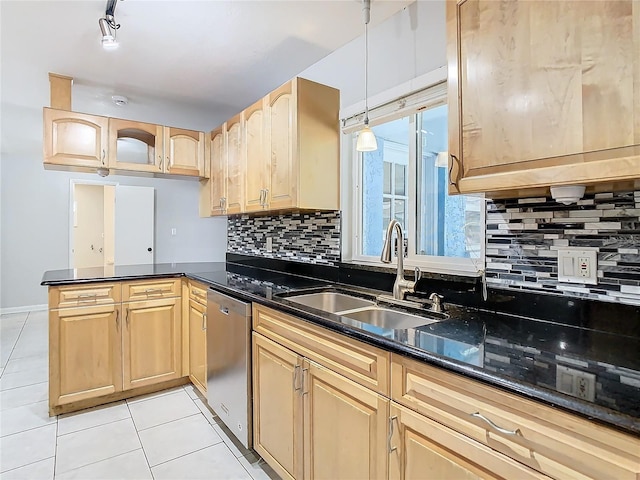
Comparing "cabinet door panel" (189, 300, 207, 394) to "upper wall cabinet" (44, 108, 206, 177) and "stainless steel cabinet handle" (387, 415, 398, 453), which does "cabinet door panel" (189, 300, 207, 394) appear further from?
"stainless steel cabinet handle" (387, 415, 398, 453)

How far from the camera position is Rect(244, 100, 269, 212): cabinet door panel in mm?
2334

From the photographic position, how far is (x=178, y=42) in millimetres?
2207

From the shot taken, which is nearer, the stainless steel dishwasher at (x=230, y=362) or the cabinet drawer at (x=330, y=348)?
the cabinet drawer at (x=330, y=348)

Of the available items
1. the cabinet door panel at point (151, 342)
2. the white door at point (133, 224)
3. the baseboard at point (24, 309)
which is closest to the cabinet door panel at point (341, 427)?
the cabinet door panel at point (151, 342)

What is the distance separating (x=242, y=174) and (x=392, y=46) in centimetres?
129

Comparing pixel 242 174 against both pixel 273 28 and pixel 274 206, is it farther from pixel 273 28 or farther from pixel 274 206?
pixel 273 28

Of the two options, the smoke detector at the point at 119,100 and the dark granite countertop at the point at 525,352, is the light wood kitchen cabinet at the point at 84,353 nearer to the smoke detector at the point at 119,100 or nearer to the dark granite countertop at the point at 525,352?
the dark granite countertop at the point at 525,352

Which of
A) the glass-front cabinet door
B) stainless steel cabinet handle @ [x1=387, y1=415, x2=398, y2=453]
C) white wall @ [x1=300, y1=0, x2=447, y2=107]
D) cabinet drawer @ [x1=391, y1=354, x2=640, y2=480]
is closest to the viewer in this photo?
cabinet drawer @ [x1=391, y1=354, x2=640, y2=480]

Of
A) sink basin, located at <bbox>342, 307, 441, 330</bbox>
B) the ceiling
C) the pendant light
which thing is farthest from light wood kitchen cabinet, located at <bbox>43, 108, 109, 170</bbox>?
sink basin, located at <bbox>342, 307, 441, 330</bbox>

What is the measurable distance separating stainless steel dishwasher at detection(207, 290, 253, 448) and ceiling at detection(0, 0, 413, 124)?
1557mm

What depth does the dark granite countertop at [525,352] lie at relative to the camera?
696 mm

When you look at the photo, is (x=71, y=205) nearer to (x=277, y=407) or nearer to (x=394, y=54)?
(x=277, y=407)

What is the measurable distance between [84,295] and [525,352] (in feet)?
8.26

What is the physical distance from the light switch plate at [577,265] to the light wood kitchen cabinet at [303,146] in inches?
50.0
